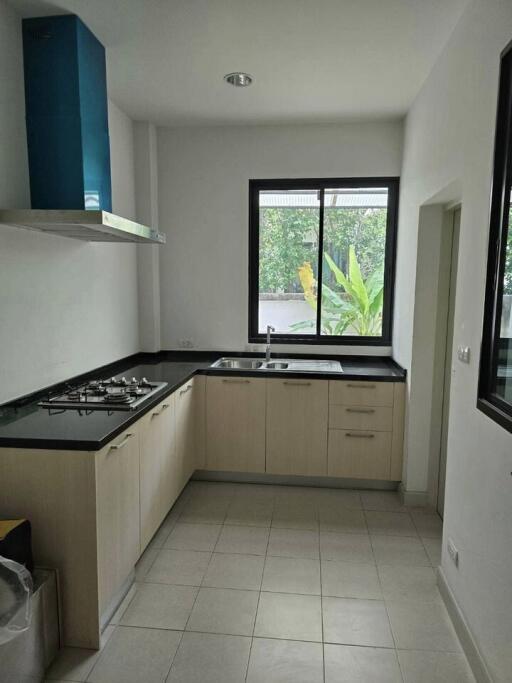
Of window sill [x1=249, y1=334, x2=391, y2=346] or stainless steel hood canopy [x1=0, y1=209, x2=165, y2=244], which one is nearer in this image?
stainless steel hood canopy [x1=0, y1=209, x2=165, y2=244]

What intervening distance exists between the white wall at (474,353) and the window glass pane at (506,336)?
127mm

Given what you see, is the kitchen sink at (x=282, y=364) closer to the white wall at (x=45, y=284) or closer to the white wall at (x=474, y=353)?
the white wall at (x=45, y=284)

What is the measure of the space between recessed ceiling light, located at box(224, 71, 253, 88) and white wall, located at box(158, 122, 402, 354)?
81 cm

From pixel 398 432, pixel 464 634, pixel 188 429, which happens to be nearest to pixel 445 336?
pixel 398 432

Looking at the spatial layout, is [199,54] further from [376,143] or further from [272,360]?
[272,360]

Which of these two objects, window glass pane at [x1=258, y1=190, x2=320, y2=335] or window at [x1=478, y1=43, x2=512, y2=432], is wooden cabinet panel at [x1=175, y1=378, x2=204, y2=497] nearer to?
window glass pane at [x1=258, y1=190, x2=320, y2=335]

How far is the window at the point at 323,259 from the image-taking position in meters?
3.72

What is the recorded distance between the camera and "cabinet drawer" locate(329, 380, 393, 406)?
10.5ft

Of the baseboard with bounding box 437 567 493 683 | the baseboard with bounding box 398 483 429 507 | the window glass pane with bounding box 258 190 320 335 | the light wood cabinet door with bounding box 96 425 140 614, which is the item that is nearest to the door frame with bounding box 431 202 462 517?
the baseboard with bounding box 398 483 429 507

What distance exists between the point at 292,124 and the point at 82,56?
182 cm

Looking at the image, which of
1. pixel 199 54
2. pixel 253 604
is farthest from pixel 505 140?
pixel 253 604

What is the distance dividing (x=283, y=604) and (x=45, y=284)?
206 centimetres

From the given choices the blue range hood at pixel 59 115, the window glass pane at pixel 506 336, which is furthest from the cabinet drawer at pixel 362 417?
the blue range hood at pixel 59 115

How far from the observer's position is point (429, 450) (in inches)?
121
